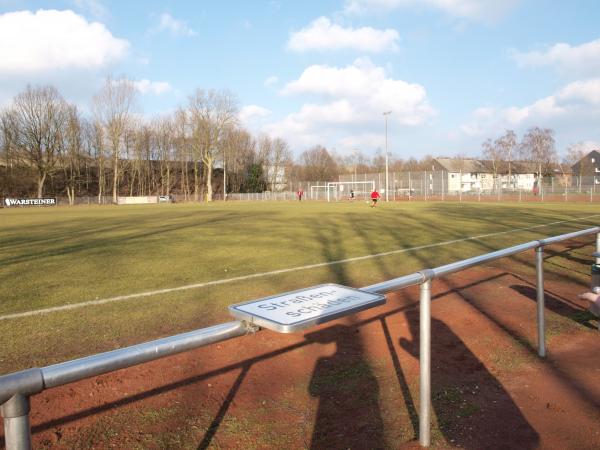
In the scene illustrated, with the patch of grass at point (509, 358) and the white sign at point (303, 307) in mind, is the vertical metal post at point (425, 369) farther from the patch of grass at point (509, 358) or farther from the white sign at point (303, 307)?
the patch of grass at point (509, 358)

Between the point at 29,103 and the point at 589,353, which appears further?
the point at 29,103

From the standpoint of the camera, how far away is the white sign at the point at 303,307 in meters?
1.77

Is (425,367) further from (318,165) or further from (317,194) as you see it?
(318,165)

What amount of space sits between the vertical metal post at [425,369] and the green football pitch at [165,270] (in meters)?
3.09

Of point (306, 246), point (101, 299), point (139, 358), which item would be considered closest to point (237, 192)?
point (306, 246)

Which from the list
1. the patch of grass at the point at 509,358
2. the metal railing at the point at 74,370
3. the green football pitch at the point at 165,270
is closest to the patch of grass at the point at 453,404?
the patch of grass at the point at 509,358

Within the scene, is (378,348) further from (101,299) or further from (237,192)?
(237,192)

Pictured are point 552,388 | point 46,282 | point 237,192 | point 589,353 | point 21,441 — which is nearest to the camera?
point 21,441

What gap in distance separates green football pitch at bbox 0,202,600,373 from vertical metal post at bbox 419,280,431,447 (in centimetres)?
309

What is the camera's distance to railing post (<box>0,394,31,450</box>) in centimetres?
121

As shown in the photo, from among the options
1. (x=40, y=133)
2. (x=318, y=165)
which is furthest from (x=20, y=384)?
(x=318, y=165)

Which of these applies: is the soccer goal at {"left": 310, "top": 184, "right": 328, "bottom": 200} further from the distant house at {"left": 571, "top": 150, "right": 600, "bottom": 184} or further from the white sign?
the white sign

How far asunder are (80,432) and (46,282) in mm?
5569

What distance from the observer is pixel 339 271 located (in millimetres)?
8695
